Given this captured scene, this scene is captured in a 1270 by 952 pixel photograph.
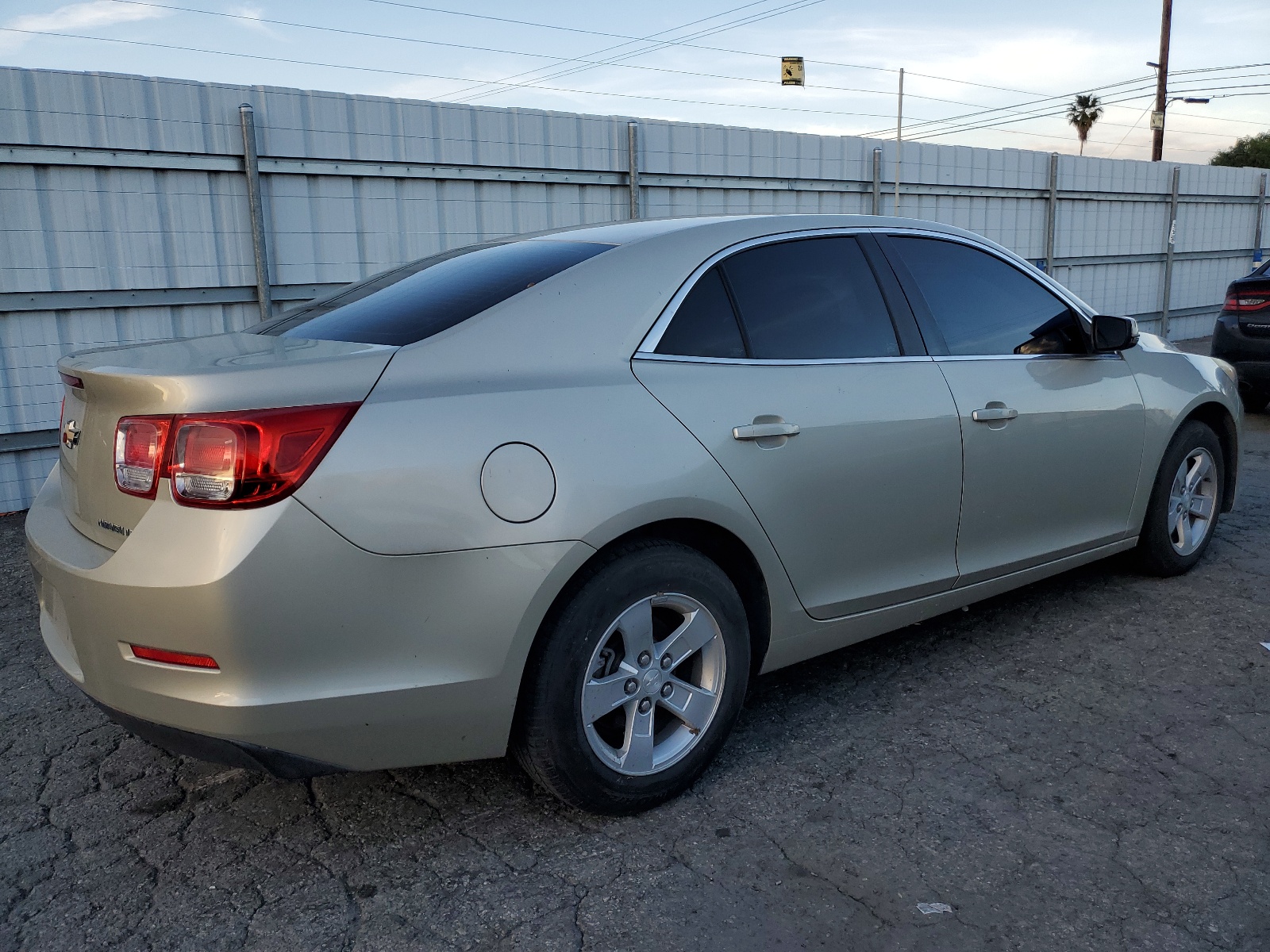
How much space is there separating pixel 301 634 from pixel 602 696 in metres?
0.77

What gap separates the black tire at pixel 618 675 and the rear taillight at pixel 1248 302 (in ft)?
25.2

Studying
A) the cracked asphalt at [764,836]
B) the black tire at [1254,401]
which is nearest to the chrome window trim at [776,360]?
the cracked asphalt at [764,836]

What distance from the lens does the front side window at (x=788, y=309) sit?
113 inches

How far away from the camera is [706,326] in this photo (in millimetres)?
2865

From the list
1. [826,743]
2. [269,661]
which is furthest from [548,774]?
[826,743]

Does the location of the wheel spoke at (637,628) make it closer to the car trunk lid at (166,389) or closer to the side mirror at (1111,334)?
the car trunk lid at (166,389)

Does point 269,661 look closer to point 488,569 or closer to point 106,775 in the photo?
point 488,569

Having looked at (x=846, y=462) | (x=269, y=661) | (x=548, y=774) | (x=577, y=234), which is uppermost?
(x=577, y=234)

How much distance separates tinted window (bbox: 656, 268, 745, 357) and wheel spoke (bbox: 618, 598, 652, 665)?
68 cm

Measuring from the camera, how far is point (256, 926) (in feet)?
7.45

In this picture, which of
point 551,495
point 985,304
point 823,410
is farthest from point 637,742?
point 985,304

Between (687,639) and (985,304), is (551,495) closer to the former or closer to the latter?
(687,639)

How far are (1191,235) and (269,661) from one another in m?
18.0

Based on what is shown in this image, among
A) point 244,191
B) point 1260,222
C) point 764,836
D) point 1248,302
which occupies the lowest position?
point 764,836
